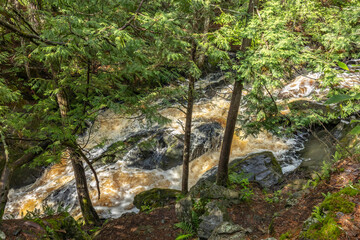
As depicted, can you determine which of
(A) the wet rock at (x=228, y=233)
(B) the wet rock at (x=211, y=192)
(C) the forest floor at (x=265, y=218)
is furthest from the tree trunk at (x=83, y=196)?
(A) the wet rock at (x=228, y=233)

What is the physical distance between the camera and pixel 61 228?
5043 mm

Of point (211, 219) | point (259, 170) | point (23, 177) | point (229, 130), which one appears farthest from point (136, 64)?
point (23, 177)

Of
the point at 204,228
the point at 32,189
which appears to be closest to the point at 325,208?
the point at 204,228

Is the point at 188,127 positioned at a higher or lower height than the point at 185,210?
higher

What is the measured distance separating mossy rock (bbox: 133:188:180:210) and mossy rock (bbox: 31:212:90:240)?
3494 mm

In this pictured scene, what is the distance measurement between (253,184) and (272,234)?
4.31 m

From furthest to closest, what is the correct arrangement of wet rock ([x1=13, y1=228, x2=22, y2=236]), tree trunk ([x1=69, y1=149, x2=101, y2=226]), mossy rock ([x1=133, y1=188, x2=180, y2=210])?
mossy rock ([x1=133, y1=188, x2=180, y2=210]) → tree trunk ([x1=69, y1=149, x2=101, y2=226]) → wet rock ([x1=13, y1=228, x2=22, y2=236])

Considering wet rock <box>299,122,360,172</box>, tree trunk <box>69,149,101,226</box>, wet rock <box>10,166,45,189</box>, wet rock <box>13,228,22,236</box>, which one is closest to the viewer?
wet rock <box>13,228,22,236</box>

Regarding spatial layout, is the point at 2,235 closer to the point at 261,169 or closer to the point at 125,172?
the point at 125,172

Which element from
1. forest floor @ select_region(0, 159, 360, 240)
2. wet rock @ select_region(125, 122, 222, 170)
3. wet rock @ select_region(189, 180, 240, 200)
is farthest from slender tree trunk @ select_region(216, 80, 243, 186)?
wet rock @ select_region(125, 122, 222, 170)

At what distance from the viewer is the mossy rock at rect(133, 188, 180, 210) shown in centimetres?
859

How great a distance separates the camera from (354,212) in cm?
282

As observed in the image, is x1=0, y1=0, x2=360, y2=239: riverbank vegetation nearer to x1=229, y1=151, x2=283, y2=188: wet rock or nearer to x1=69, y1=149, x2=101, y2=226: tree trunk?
x1=69, y1=149, x2=101, y2=226: tree trunk

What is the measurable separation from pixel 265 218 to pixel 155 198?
4.42 meters
